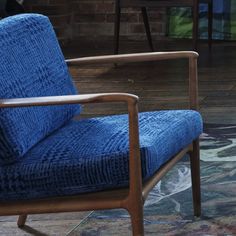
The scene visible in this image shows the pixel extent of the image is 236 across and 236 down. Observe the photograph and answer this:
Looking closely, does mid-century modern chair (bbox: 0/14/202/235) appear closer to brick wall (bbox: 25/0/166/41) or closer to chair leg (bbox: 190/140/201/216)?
chair leg (bbox: 190/140/201/216)

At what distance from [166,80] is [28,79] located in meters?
2.95

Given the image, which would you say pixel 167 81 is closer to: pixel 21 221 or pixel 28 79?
pixel 21 221

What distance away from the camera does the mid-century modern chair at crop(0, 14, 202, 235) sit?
5.73ft

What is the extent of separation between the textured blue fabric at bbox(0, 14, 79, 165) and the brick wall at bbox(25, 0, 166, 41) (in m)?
4.69

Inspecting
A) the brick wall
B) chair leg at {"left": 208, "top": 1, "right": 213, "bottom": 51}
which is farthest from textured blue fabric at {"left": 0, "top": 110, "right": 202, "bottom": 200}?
the brick wall

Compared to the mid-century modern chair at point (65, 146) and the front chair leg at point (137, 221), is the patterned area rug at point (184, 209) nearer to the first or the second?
the mid-century modern chair at point (65, 146)

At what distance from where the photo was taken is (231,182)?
277 centimetres

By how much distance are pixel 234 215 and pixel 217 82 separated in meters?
2.52

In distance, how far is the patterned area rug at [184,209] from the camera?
7.59 feet

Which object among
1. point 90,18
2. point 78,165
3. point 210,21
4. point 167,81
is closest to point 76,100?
point 78,165

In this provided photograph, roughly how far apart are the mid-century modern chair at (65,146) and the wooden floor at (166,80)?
1733mm

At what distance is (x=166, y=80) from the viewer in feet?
16.3

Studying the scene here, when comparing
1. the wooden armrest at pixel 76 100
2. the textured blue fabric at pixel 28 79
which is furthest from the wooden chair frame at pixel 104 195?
the textured blue fabric at pixel 28 79

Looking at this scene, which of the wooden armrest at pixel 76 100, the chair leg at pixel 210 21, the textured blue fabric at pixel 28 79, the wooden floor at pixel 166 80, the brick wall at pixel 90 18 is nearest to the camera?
the wooden armrest at pixel 76 100
